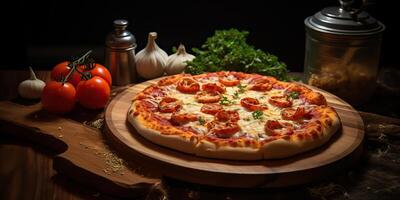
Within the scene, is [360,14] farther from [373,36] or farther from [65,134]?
[65,134]

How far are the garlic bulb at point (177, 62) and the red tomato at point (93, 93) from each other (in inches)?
24.7

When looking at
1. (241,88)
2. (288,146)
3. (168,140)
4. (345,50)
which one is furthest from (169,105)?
(345,50)

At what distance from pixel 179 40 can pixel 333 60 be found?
190cm

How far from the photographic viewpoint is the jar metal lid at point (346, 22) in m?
3.90

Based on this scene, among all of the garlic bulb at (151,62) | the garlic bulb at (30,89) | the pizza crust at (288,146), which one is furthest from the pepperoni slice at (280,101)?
the garlic bulb at (30,89)

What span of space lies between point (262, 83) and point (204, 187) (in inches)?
43.2

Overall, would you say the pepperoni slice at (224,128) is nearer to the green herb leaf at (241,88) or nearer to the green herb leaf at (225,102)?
the green herb leaf at (225,102)

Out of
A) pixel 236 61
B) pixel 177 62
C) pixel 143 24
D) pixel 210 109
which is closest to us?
pixel 210 109

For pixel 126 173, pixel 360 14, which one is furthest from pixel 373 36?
pixel 126 173

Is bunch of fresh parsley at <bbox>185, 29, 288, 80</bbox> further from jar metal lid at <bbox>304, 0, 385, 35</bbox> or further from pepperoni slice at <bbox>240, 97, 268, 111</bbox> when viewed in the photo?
pepperoni slice at <bbox>240, 97, 268, 111</bbox>

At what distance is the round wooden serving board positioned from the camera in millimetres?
2867

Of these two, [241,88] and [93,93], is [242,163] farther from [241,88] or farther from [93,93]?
[93,93]

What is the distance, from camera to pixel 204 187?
2.94 m

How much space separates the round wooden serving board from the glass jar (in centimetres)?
74
